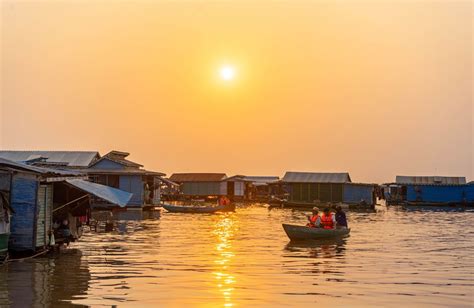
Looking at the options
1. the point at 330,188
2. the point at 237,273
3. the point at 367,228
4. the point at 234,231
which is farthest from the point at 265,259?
the point at 330,188

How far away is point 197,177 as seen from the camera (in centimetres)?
8738

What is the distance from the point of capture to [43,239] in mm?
20688

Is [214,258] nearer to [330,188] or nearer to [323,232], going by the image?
[323,232]

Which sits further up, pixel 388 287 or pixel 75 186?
pixel 75 186

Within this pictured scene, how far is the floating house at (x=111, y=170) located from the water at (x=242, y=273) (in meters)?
26.2

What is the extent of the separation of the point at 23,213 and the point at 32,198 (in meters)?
0.48

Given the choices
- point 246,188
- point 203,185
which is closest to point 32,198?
point 203,185

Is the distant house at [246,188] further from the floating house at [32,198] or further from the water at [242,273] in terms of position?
the floating house at [32,198]

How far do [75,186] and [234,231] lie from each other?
590 inches

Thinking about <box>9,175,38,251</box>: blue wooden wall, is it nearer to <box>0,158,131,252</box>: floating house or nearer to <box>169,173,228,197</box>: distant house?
<box>0,158,131,252</box>: floating house

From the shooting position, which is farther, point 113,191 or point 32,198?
point 113,191

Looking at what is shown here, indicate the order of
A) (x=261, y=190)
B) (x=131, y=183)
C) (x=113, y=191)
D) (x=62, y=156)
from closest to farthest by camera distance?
(x=113, y=191) → (x=131, y=183) → (x=62, y=156) → (x=261, y=190)

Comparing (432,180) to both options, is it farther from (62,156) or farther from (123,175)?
(62,156)

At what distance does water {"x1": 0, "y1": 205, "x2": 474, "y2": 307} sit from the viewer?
14.4 meters
